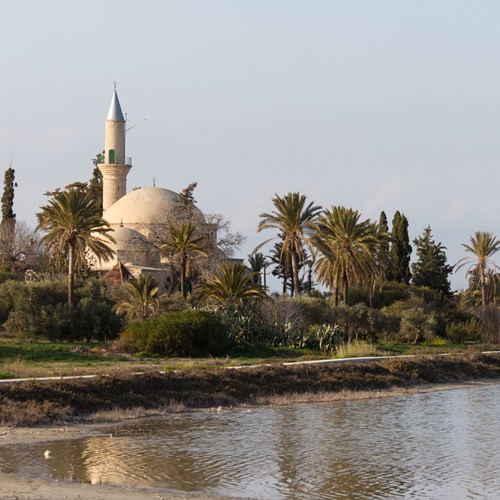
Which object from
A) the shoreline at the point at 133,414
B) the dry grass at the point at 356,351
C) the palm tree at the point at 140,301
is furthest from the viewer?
the palm tree at the point at 140,301

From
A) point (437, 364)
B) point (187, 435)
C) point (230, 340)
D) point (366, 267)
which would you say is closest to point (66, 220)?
point (230, 340)

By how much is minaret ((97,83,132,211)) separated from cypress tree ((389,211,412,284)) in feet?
65.7

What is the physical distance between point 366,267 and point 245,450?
95.1ft

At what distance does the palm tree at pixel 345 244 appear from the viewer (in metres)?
42.7

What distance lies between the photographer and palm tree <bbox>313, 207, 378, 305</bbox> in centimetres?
4266

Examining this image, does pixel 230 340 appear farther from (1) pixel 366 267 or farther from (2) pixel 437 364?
(1) pixel 366 267

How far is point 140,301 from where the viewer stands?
3903 centimetres

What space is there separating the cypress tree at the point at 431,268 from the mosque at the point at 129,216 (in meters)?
A: 17.0

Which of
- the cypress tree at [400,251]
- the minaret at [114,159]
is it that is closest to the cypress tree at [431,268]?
the cypress tree at [400,251]

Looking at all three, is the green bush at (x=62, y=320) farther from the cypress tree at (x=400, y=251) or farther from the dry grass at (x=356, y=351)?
the cypress tree at (x=400, y=251)

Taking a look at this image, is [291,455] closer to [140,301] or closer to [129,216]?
[140,301]

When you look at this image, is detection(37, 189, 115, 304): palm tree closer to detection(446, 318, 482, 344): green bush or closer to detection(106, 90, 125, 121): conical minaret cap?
detection(446, 318, 482, 344): green bush

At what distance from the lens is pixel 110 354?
31.1m

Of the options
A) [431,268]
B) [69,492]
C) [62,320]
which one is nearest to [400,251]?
[431,268]
